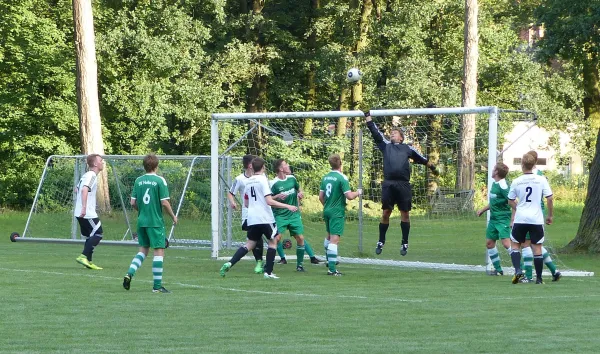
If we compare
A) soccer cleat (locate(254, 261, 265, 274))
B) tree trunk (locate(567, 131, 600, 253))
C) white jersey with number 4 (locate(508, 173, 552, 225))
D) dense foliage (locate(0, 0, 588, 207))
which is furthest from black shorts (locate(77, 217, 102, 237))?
dense foliage (locate(0, 0, 588, 207))

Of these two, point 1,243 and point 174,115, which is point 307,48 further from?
point 1,243

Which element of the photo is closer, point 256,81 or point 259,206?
point 259,206

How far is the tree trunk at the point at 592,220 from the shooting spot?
1869cm

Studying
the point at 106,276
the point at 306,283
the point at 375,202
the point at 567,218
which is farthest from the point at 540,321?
the point at 567,218

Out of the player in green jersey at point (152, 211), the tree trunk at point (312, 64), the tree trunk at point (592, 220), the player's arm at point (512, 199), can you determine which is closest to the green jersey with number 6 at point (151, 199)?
the player in green jersey at point (152, 211)

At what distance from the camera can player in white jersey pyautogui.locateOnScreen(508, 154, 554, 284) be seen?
44.9 feet

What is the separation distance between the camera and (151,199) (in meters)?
12.9

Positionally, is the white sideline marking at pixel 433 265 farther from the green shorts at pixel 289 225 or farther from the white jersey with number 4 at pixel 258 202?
the white jersey with number 4 at pixel 258 202

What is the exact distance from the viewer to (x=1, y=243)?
907 inches

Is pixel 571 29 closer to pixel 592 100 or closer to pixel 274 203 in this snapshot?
pixel 274 203

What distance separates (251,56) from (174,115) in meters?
3.65

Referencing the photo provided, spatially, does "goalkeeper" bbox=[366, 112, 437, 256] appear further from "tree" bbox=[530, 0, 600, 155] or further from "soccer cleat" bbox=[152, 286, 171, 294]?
"tree" bbox=[530, 0, 600, 155]

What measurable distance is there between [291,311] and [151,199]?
9.29 feet

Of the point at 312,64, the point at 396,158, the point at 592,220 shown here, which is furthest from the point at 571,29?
the point at 312,64
